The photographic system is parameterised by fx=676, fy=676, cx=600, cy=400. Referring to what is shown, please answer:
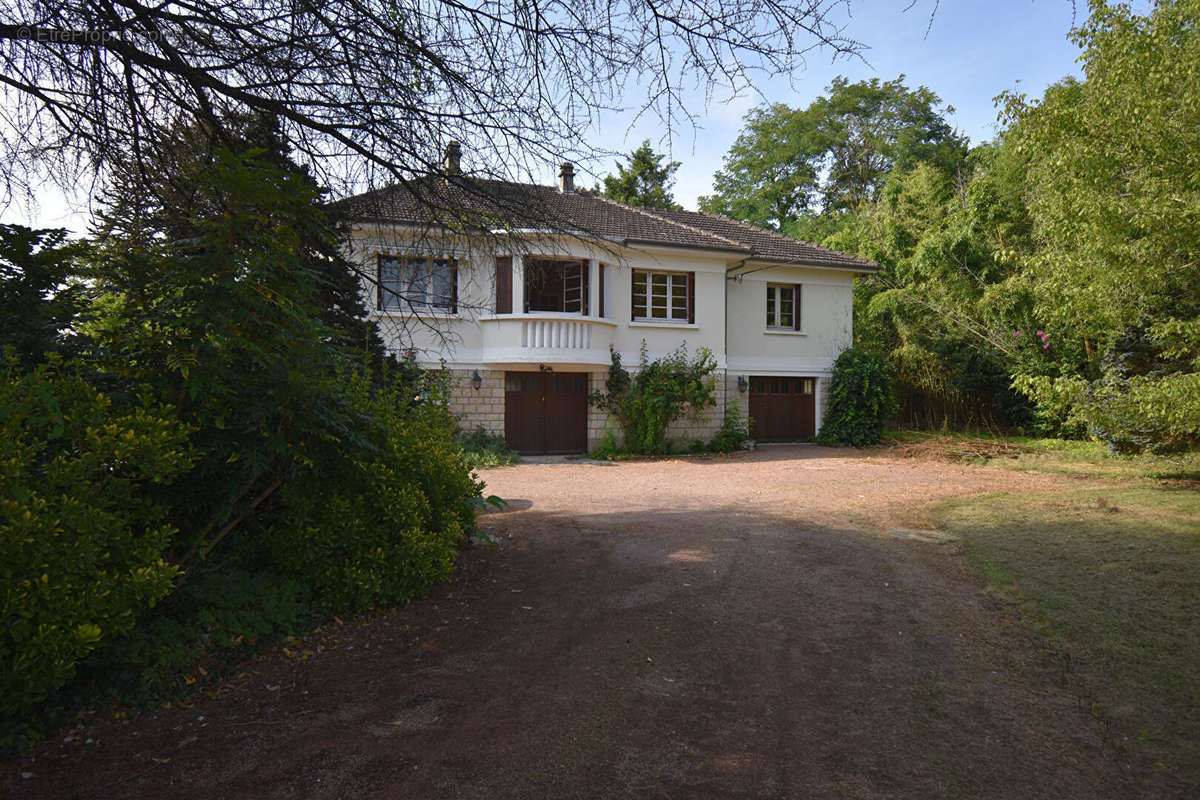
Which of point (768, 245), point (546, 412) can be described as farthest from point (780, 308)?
point (546, 412)

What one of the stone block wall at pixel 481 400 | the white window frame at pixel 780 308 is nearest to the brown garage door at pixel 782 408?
the white window frame at pixel 780 308

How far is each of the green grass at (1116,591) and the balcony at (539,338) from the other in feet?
29.1

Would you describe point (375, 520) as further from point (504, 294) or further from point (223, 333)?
point (504, 294)

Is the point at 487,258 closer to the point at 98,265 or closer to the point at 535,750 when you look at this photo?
the point at 98,265

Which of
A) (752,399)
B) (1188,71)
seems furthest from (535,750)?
(752,399)

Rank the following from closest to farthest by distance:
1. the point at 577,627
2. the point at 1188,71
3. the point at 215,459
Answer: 1. the point at 215,459
2. the point at 577,627
3. the point at 1188,71

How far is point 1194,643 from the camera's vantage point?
14.1ft

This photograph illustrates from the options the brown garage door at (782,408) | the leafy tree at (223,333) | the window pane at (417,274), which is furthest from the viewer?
the brown garage door at (782,408)

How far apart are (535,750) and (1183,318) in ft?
45.5

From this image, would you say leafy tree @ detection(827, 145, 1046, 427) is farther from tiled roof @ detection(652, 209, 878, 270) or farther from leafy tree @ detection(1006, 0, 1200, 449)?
leafy tree @ detection(1006, 0, 1200, 449)

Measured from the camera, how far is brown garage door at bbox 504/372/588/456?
16516mm

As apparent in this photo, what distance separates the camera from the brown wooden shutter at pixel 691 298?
17.6 meters

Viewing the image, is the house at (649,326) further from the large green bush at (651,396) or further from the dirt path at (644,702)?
the dirt path at (644,702)

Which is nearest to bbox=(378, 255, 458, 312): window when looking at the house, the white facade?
the house
